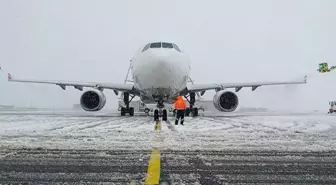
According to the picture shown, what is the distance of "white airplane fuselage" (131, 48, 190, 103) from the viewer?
15633 mm

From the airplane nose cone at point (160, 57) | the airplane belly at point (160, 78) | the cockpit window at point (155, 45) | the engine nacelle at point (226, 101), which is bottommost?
the engine nacelle at point (226, 101)

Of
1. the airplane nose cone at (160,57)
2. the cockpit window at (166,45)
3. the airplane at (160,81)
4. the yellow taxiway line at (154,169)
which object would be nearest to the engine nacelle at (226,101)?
the airplane at (160,81)

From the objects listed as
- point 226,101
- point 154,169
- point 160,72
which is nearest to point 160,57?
point 160,72

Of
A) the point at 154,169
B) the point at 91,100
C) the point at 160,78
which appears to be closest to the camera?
the point at 154,169

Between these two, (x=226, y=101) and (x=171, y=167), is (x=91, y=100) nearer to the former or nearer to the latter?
(x=226, y=101)

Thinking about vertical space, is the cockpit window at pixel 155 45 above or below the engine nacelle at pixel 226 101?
above

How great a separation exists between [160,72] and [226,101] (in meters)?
5.55

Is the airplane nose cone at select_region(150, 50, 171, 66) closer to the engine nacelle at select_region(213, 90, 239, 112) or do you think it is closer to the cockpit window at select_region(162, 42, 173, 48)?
the cockpit window at select_region(162, 42, 173, 48)

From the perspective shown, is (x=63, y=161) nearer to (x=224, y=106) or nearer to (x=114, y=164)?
(x=114, y=164)

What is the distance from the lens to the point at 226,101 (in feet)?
64.5

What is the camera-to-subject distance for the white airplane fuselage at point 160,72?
1563 centimetres

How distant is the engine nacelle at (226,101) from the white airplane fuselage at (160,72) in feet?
8.62

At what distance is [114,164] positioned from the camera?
4.45 metres

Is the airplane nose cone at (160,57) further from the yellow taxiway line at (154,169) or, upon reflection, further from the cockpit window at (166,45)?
the yellow taxiway line at (154,169)
